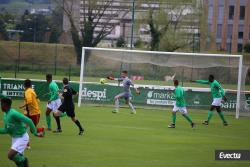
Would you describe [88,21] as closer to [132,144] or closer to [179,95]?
[179,95]

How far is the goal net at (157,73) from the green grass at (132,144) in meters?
6.34

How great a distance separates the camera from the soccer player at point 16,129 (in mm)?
14539

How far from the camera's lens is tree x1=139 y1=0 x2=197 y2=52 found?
228 feet

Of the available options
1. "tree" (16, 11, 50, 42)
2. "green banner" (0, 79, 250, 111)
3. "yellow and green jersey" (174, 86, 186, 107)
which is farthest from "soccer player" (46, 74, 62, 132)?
"tree" (16, 11, 50, 42)

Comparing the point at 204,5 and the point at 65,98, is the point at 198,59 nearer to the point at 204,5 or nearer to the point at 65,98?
the point at 65,98

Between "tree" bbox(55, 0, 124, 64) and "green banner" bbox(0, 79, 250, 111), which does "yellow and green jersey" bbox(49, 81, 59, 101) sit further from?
"tree" bbox(55, 0, 124, 64)

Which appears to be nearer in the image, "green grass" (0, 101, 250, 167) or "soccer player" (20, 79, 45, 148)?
"green grass" (0, 101, 250, 167)

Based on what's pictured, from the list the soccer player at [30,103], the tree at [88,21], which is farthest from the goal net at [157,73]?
the tree at [88,21]

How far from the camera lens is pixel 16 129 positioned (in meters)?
14.9

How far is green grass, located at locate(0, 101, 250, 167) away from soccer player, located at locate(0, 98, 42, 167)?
2353 mm

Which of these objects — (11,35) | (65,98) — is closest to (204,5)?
(11,35)

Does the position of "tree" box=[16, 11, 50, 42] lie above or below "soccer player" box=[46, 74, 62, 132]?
above

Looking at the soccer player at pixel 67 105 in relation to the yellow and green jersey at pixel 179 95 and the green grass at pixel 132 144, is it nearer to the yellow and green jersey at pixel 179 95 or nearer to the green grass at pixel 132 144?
the green grass at pixel 132 144

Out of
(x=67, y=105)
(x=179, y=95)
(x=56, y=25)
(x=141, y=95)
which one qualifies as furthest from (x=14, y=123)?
(x=56, y=25)
